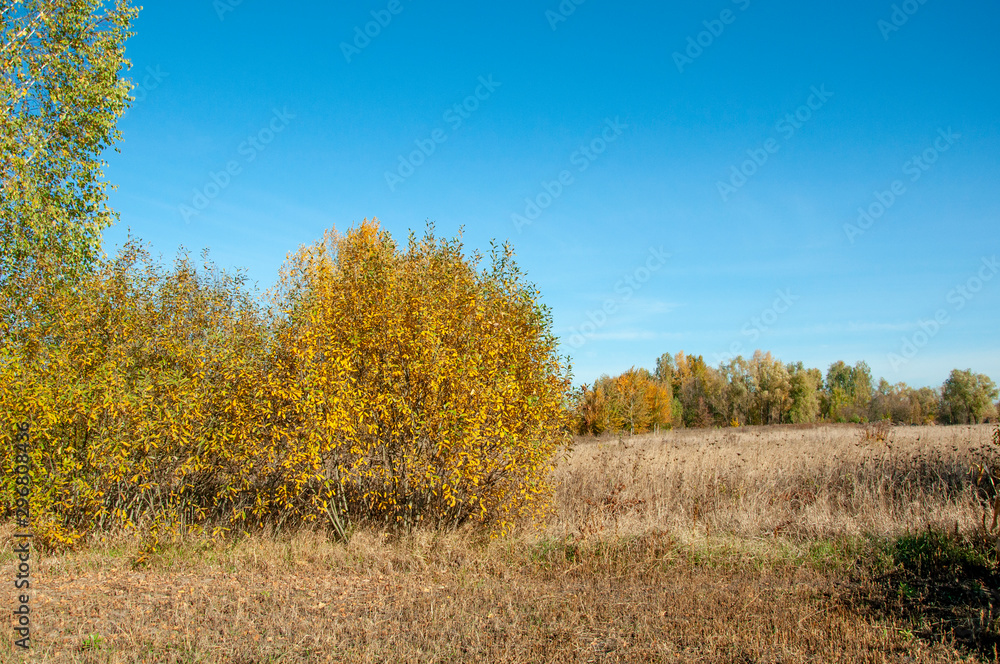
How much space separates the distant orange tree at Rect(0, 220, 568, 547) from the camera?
267 inches

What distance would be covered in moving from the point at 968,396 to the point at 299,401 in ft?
188

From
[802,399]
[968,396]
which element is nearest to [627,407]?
[802,399]

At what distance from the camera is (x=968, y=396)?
46.8 m

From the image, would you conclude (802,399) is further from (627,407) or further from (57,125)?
(57,125)

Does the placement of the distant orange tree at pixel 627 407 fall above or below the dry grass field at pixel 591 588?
above

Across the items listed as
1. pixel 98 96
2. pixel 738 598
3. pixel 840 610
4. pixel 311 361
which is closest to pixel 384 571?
pixel 311 361

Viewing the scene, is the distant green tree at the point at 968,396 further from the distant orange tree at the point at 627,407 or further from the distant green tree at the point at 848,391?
the distant orange tree at the point at 627,407

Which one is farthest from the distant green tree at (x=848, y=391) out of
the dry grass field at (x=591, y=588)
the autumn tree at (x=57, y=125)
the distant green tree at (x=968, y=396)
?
the autumn tree at (x=57, y=125)

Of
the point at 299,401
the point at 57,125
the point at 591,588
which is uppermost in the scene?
the point at 57,125

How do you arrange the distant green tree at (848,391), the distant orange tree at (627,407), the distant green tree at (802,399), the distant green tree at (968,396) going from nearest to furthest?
the distant orange tree at (627,407) < the distant green tree at (968,396) < the distant green tree at (802,399) < the distant green tree at (848,391)

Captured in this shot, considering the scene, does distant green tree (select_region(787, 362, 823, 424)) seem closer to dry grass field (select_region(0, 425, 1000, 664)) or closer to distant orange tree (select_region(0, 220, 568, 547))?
dry grass field (select_region(0, 425, 1000, 664))

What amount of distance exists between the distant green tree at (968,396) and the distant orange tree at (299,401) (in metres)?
52.7

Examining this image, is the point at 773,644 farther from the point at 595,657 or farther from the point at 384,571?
the point at 384,571

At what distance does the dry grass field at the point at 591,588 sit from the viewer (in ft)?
14.0
